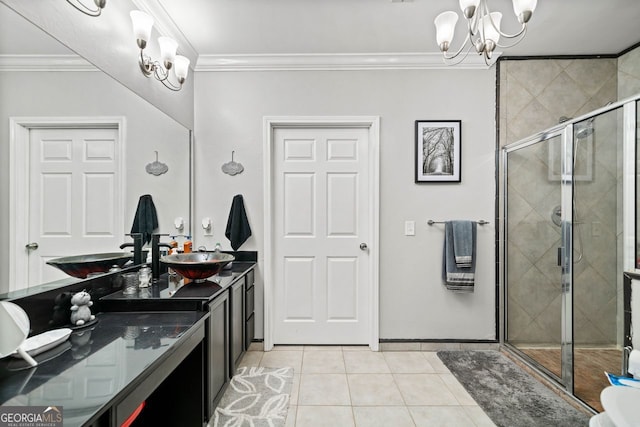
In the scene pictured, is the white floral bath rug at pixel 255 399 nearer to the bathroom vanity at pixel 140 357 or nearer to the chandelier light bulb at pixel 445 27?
the bathroom vanity at pixel 140 357

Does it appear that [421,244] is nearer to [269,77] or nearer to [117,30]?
[269,77]

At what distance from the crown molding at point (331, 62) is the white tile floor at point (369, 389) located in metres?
2.50

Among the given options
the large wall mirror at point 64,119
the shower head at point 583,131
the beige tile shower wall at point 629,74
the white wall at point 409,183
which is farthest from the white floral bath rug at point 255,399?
the beige tile shower wall at point 629,74

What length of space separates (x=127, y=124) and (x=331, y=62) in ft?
5.65

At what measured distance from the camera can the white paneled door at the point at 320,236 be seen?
2.79 m

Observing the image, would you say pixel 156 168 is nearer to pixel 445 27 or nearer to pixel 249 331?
pixel 249 331

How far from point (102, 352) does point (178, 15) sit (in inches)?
86.6

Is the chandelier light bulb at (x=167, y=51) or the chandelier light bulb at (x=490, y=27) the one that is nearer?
the chandelier light bulb at (x=490, y=27)

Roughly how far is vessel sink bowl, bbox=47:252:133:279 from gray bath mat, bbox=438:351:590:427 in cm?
237

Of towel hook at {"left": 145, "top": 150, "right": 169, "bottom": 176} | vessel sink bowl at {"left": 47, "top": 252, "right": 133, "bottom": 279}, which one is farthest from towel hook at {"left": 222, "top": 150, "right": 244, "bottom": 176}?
vessel sink bowl at {"left": 47, "top": 252, "right": 133, "bottom": 279}

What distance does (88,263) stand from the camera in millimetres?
1531

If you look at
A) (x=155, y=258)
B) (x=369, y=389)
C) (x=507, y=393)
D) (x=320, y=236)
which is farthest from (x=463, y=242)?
(x=155, y=258)

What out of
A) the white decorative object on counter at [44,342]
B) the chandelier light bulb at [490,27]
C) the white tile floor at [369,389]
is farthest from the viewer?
the white tile floor at [369,389]

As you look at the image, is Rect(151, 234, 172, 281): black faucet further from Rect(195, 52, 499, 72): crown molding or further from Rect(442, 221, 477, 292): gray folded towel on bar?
Rect(442, 221, 477, 292): gray folded towel on bar
